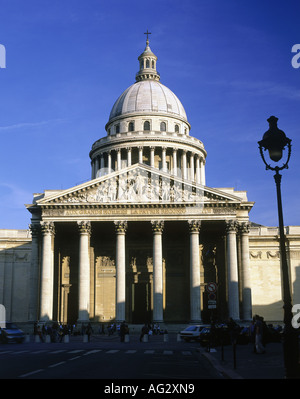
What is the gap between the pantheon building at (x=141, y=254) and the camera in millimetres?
58906

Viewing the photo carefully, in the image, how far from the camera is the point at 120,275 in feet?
191

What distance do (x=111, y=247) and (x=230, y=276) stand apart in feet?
53.4

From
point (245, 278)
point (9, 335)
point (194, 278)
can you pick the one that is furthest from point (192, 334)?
point (245, 278)

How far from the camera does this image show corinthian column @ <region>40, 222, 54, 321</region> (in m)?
57.3

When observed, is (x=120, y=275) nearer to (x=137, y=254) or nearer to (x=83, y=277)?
(x=83, y=277)

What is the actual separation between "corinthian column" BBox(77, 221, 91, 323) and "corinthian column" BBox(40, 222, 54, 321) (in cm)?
311

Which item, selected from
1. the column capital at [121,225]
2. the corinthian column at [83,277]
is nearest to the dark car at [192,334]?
the corinthian column at [83,277]

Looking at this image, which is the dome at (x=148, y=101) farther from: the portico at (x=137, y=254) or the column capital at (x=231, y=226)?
the column capital at (x=231, y=226)

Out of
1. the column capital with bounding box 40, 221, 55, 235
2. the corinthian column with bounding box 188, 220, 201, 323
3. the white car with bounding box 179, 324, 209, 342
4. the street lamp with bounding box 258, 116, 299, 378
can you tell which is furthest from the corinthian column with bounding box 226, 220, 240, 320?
the street lamp with bounding box 258, 116, 299, 378

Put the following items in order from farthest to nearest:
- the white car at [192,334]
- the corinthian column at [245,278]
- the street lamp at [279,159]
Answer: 1. the corinthian column at [245,278]
2. the white car at [192,334]
3. the street lamp at [279,159]

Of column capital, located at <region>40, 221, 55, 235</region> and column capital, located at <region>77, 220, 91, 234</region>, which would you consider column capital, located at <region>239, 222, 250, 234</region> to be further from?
column capital, located at <region>40, 221, 55, 235</region>

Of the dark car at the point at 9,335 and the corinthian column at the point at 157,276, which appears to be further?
the corinthian column at the point at 157,276

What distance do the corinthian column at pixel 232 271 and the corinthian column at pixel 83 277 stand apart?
15.3m
